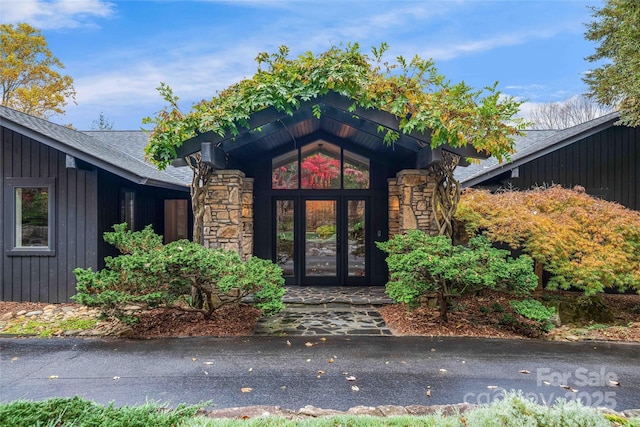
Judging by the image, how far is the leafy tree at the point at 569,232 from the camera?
5.65m

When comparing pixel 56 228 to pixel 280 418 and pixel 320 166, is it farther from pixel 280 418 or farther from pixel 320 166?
pixel 280 418

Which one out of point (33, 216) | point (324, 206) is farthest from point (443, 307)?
point (33, 216)

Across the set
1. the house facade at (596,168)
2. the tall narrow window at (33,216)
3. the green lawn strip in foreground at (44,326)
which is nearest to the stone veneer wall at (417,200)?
the house facade at (596,168)

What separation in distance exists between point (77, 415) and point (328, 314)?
13.8ft

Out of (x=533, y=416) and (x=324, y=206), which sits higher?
(x=324, y=206)

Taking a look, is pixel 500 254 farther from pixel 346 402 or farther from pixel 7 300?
pixel 7 300

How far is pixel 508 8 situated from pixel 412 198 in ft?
18.3

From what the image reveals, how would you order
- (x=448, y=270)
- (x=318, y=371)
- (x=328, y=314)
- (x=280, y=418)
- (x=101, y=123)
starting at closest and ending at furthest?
(x=280, y=418)
(x=318, y=371)
(x=448, y=270)
(x=328, y=314)
(x=101, y=123)

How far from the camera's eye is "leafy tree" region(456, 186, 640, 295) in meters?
5.65

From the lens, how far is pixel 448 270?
5102mm

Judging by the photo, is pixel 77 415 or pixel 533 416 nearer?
pixel 533 416

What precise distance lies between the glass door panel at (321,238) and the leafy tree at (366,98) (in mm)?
3418

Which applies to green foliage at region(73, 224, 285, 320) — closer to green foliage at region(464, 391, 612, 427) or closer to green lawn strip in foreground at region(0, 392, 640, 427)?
green lawn strip in foreground at region(0, 392, 640, 427)

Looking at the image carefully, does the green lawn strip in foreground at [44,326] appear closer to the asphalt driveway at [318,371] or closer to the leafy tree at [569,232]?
the asphalt driveway at [318,371]
